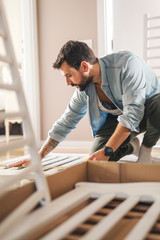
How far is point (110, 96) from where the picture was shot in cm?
147

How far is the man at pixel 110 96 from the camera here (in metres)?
1.29

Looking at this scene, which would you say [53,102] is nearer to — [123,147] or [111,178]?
[123,147]

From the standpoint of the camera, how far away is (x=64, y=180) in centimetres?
68

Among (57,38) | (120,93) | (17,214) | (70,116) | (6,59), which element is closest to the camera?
(17,214)

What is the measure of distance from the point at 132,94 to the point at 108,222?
2.87 feet

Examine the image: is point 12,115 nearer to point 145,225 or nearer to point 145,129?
point 145,225

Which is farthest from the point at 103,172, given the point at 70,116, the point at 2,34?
the point at 70,116

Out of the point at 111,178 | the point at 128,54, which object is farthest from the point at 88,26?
the point at 111,178

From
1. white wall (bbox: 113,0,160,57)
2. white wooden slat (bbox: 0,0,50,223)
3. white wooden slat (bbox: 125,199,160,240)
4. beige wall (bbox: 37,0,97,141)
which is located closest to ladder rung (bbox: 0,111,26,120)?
white wooden slat (bbox: 0,0,50,223)

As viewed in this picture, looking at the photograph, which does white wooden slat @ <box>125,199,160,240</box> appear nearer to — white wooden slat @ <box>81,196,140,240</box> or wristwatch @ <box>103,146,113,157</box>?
white wooden slat @ <box>81,196,140,240</box>

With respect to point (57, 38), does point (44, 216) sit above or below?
below

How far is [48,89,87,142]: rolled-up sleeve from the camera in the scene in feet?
5.09

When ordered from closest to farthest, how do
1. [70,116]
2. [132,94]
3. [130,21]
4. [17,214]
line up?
[17,214] → [132,94] → [70,116] → [130,21]

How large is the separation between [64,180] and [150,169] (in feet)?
0.68
